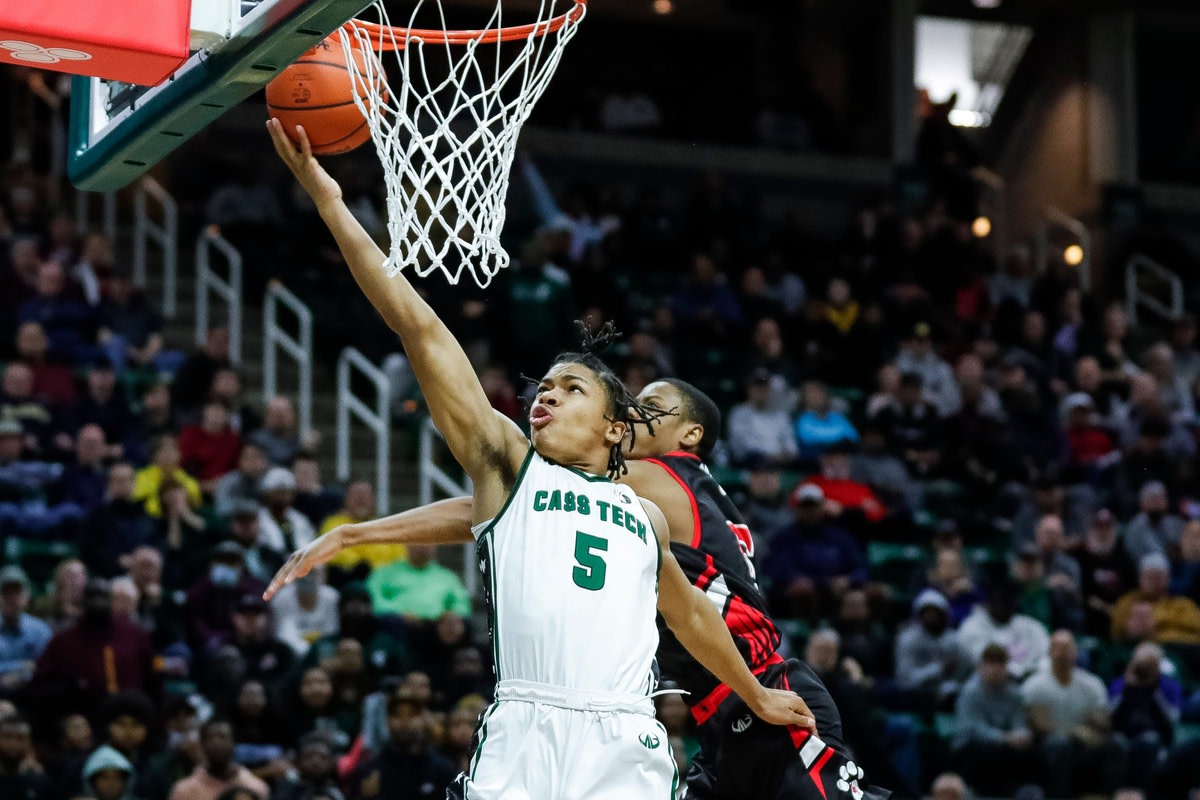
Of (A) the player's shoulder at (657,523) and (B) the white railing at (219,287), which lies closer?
(A) the player's shoulder at (657,523)

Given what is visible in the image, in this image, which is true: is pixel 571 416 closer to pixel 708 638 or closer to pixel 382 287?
pixel 382 287

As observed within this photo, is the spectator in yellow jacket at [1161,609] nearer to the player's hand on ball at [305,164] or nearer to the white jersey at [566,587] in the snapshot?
the white jersey at [566,587]

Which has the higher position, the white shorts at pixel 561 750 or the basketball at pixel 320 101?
the basketball at pixel 320 101

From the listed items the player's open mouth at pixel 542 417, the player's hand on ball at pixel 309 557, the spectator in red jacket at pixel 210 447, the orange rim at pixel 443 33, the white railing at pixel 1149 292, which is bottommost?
the player's hand on ball at pixel 309 557

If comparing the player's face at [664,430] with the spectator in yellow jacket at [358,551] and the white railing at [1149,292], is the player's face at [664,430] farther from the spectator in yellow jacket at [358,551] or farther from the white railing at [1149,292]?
the white railing at [1149,292]

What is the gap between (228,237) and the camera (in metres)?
15.1

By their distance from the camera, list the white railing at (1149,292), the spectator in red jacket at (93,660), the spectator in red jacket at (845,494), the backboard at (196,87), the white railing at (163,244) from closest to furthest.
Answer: the backboard at (196,87)
the spectator in red jacket at (93,660)
the spectator in red jacket at (845,494)
the white railing at (163,244)
the white railing at (1149,292)

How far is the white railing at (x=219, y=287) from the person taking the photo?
1387 cm

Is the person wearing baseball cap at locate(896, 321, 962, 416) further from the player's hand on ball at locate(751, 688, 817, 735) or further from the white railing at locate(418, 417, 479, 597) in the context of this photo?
the player's hand on ball at locate(751, 688, 817, 735)

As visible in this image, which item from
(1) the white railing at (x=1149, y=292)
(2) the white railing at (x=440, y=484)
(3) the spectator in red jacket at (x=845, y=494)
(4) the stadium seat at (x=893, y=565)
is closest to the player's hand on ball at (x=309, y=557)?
(2) the white railing at (x=440, y=484)

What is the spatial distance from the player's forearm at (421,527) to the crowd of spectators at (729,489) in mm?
3822

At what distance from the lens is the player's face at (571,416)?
480 centimetres

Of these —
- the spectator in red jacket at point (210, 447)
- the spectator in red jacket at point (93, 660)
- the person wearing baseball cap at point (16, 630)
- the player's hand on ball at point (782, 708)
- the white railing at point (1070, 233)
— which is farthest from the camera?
the white railing at point (1070, 233)

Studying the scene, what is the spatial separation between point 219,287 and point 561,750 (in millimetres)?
10146
